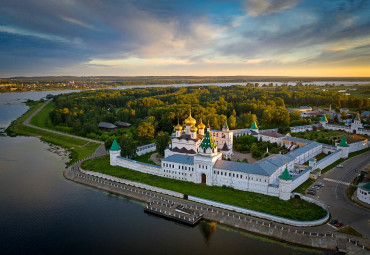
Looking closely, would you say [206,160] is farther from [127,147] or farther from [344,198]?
[344,198]

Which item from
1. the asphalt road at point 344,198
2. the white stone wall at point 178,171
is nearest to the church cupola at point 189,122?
the white stone wall at point 178,171

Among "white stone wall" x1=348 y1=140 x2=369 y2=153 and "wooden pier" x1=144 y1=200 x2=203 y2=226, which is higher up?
"white stone wall" x1=348 y1=140 x2=369 y2=153

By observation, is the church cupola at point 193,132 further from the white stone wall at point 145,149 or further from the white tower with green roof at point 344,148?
the white tower with green roof at point 344,148

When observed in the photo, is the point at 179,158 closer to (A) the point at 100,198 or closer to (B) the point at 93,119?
(A) the point at 100,198

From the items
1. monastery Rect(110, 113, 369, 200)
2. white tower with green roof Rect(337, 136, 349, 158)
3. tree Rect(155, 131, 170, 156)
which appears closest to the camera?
monastery Rect(110, 113, 369, 200)

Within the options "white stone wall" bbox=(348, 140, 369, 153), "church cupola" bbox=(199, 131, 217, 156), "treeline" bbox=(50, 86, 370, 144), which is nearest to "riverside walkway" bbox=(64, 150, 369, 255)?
"church cupola" bbox=(199, 131, 217, 156)

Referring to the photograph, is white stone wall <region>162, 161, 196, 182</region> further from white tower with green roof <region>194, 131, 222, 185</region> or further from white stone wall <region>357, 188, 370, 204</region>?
white stone wall <region>357, 188, 370, 204</region>

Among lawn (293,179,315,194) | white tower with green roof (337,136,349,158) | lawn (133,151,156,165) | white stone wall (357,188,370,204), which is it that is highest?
white tower with green roof (337,136,349,158)

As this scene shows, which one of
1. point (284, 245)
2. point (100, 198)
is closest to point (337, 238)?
point (284, 245)
